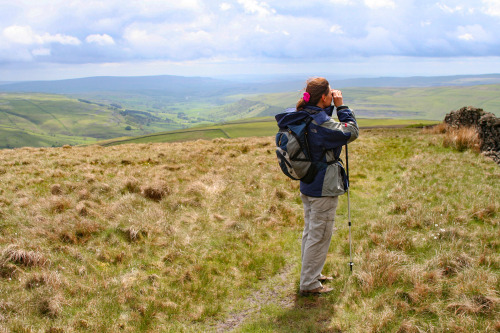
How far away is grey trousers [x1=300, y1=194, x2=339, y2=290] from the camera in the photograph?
5.59 metres

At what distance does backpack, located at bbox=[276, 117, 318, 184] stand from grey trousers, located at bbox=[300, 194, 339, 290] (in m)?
0.53

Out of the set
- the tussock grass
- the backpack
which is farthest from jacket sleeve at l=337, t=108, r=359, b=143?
the tussock grass

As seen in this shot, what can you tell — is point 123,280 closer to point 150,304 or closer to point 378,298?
point 150,304

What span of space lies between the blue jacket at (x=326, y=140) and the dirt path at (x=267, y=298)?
2.17 metres

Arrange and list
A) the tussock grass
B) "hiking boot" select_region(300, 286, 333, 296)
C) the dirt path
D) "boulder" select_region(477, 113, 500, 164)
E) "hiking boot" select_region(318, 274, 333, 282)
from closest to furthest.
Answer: the dirt path < "hiking boot" select_region(300, 286, 333, 296) < "hiking boot" select_region(318, 274, 333, 282) < "boulder" select_region(477, 113, 500, 164) < the tussock grass

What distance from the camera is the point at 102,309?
541cm

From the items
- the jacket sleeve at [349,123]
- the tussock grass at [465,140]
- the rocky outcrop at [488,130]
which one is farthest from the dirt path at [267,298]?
the tussock grass at [465,140]

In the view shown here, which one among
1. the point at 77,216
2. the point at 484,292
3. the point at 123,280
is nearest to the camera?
the point at 484,292

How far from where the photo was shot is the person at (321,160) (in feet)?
17.2

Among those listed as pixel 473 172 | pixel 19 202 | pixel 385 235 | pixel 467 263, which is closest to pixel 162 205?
pixel 19 202

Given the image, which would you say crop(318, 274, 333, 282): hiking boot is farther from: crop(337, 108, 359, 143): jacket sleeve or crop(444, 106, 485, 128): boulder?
crop(444, 106, 485, 128): boulder

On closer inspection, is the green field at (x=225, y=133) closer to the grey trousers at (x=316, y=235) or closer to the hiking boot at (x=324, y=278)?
the hiking boot at (x=324, y=278)

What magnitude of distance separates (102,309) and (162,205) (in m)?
4.86

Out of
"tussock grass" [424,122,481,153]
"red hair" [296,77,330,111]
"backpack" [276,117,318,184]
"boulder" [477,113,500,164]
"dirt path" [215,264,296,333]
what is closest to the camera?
"backpack" [276,117,318,184]
